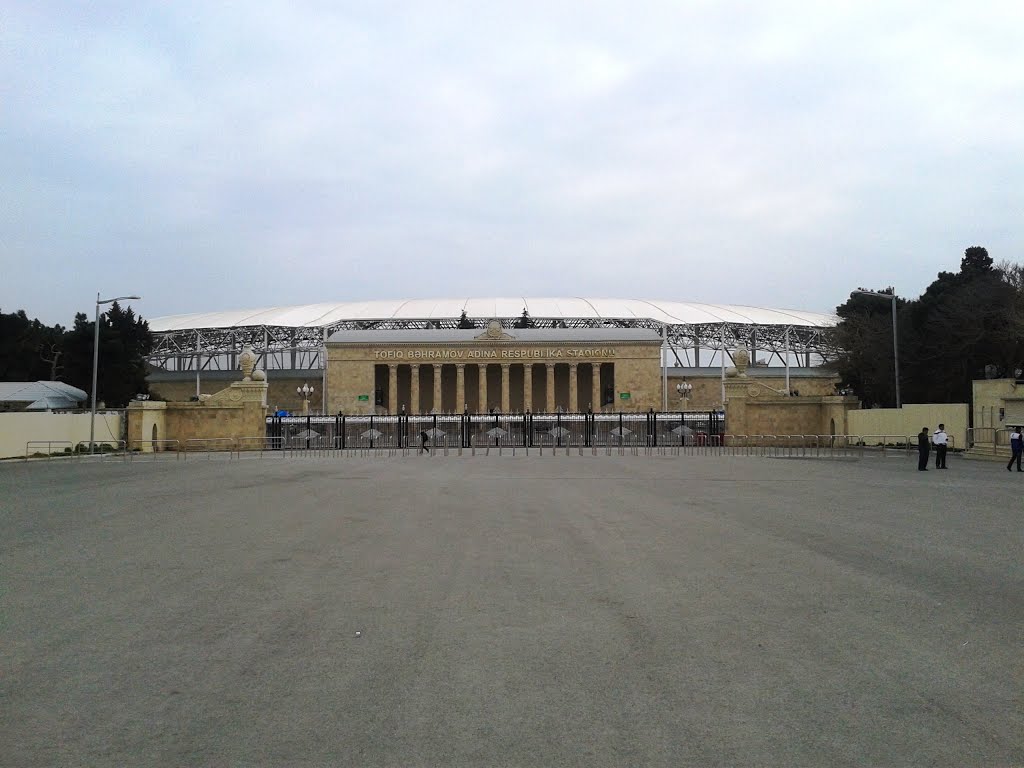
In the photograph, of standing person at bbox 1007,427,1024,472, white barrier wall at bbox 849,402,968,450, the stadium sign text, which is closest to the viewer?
standing person at bbox 1007,427,1024,472

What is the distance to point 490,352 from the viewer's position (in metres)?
69.8

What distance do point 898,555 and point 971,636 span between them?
367cm

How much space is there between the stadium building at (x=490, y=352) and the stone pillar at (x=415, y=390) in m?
0.10

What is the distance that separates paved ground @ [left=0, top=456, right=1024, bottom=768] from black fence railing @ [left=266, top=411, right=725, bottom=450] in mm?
30137

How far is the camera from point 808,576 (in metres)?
8.36

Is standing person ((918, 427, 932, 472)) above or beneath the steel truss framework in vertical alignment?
beneath

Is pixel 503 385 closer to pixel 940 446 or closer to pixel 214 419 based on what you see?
pixel 214 419

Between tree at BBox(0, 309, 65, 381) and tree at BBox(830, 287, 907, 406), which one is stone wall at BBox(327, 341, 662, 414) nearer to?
tree at BBox(830, 287, 907, 406)

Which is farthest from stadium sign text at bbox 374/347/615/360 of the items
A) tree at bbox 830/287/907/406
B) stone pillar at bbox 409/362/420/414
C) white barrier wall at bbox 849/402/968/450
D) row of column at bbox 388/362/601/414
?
white barrier wall at bbox 849/402/968/450

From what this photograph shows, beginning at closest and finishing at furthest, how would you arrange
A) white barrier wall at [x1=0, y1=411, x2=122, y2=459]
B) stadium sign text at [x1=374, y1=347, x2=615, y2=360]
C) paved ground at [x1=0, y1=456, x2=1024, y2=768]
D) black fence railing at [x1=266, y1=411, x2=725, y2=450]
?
paved ground at [x1=0, y1=456, x2=1024, y2=768], white barrier wall at [x1=0, y1=411, x2=122, y2=459], black fence railing at [x1=266, y1=411, x2=725, y2=450], stadium sign text at [x1=374, y1=347, x2=615, y2=360]

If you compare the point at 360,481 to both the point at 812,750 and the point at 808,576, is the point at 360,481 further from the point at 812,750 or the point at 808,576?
the point at 812,750

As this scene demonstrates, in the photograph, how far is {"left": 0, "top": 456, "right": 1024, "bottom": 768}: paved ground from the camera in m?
4.27

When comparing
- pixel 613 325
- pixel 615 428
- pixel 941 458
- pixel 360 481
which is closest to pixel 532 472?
pixel 360 481

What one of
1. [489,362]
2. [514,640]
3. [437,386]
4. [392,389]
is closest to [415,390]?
[392,389]
